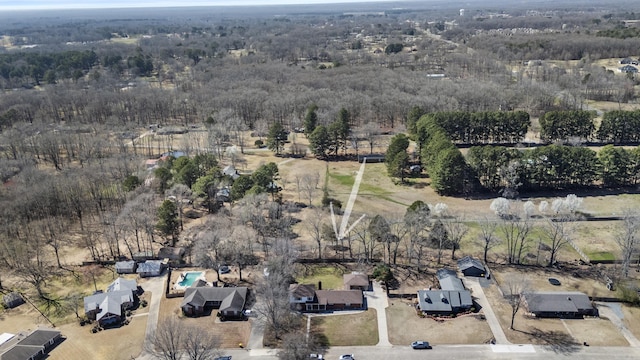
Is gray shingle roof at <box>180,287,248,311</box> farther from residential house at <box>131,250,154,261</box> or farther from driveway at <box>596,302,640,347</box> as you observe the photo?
driveway at <box>596,302,640,347</box>

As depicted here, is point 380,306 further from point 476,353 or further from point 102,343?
point 102,343

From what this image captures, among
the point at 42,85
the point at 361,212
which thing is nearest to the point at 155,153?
the point at 361,212

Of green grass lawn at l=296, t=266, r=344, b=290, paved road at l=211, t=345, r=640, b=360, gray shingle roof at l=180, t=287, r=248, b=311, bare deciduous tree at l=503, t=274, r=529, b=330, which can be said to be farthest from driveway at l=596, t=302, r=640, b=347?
gray shingle roof at l=180, t=287, r=248, b=311

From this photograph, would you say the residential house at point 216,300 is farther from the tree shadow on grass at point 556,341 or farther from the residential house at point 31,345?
the tree shadow on grass at point 556,341

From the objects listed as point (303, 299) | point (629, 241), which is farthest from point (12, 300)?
point (629, 241)

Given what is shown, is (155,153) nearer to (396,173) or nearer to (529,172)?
(396,173)
